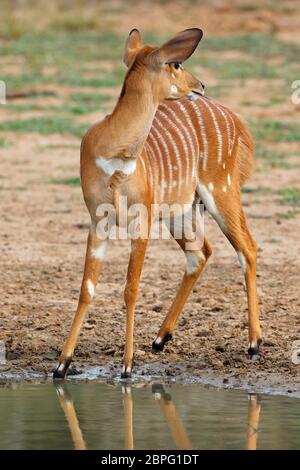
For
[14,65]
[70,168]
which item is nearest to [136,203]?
[70,168]

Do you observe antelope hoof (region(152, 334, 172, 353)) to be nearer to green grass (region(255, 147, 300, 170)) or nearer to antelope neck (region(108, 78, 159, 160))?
antelope neck (region(108, 78, 159, 160))

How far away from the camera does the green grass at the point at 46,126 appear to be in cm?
1264

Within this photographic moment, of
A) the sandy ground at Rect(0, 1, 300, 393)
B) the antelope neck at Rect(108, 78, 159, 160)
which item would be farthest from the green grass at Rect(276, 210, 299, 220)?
the antelope neck at Rect(108, 78, 159, 160)

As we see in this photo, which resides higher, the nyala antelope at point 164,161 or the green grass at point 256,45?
the green grass at point 256,45

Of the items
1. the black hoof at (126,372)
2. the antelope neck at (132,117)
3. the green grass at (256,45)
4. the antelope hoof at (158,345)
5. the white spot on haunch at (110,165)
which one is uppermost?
the green grass at (256,45)

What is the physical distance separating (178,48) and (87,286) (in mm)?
1258

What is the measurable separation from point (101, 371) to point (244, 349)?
0.80 meters

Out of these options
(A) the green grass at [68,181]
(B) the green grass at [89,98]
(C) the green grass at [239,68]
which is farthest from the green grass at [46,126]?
(C) the green grass at [239,68]

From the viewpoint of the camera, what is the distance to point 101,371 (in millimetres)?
6461

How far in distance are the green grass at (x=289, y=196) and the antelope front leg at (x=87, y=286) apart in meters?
4.10

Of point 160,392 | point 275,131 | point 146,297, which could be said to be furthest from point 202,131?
point 275,131

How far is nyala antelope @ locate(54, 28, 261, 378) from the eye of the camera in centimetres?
597

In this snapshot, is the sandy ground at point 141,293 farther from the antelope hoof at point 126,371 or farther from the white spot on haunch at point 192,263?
the white spot on haunch at point 192,263

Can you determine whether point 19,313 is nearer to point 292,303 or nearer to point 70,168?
point 292,303
